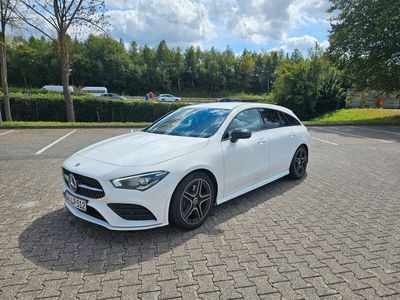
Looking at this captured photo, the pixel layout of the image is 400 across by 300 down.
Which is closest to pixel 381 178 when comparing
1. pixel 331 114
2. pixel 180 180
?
pixel 180 180

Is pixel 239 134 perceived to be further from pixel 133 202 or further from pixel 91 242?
pixel 91 242

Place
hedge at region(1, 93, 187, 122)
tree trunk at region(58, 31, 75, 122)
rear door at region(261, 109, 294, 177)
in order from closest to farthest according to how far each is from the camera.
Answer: rear door at region(261, 109, 294, 177) → tree trunk at region(58, 31, 75, 122) → hedge at region(1, 93, 187, 122)

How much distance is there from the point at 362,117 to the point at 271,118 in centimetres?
1882

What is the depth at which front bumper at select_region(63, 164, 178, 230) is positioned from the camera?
10.1ft

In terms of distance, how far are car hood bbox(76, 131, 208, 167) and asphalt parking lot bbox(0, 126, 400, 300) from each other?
875 millimetres

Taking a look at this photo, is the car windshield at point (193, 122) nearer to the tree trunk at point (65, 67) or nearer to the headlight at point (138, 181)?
the headlight at point (138, 181)

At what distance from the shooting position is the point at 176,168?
3.27m

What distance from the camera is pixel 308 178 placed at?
5.84 m

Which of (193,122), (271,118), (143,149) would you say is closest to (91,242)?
(143,149)

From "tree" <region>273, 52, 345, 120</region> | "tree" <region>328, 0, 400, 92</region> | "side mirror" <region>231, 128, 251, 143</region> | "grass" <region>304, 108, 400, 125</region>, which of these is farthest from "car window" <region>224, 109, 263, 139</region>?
"tree" <region>273, 52, 345, 120</region>

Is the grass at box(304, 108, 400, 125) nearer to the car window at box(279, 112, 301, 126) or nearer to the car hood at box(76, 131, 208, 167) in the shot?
the car window at box(279, 112, 301, 126)

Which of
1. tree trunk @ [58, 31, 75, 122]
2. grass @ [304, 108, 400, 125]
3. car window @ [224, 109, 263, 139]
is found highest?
tree trunk @ [58, 31, 75, 122]

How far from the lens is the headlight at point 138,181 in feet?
10.1

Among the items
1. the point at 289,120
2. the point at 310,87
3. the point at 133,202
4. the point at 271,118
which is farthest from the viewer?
the point at 310,87
